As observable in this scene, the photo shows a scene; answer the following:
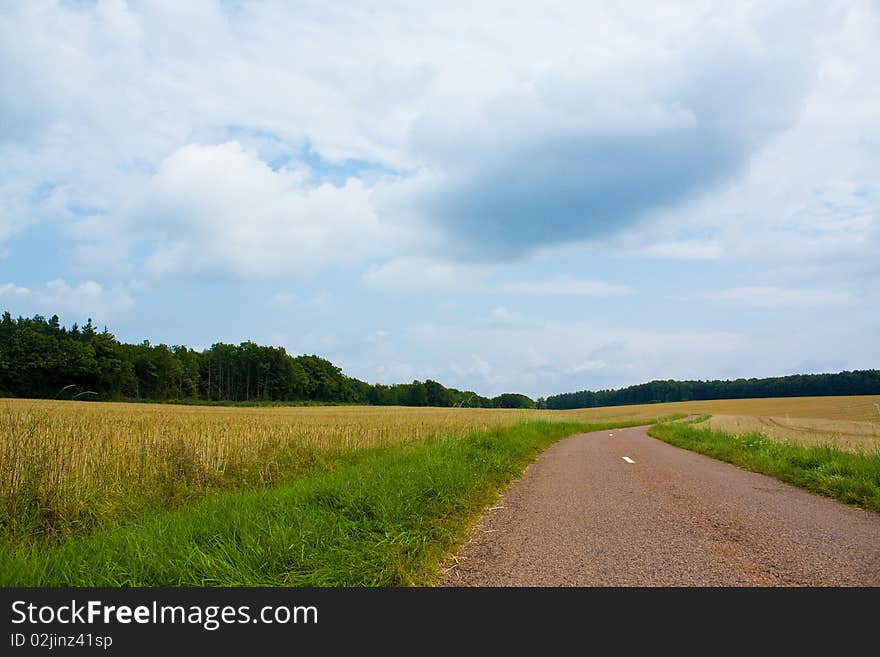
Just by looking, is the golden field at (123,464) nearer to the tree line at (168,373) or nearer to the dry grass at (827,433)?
the dry grass at (827,433)

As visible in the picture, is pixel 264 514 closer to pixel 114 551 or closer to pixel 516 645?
pixel 114 551

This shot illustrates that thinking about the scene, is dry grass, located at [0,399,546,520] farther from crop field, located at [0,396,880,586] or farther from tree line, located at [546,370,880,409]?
tree line, located at [546,370,880,409]

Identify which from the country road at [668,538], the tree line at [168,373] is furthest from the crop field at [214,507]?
the tree line at [168,373]

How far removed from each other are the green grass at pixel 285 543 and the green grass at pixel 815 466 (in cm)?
617

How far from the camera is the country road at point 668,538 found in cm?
480

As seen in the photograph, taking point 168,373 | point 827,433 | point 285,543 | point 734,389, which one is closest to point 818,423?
point 827,433

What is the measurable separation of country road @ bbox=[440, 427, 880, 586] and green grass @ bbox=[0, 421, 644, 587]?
51 centimetres

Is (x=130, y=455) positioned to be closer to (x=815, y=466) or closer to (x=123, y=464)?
(x=123, y=464)

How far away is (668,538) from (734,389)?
515 feet

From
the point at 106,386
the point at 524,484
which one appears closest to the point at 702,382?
the point at 106,386

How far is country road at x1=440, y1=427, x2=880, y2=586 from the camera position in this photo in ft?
15.8

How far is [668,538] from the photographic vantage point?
612cm

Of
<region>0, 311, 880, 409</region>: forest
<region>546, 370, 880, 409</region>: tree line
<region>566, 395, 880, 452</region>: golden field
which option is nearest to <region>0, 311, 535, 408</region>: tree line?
<region>0, 311, 880, 409</region>: forest

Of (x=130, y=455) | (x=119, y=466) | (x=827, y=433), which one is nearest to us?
(x=119, y=466)
